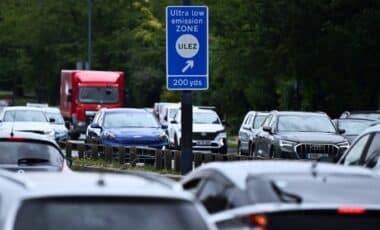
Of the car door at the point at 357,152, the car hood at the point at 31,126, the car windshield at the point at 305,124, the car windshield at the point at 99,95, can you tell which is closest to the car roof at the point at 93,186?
the car door at the point at 357,152

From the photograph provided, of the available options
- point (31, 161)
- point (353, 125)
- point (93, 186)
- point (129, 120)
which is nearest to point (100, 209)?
point (93, 186)

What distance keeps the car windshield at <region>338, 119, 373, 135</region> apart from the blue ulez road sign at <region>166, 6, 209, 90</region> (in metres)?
12.9

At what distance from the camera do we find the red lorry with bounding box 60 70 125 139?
49.3 meters

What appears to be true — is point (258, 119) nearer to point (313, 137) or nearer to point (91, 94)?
point (313, 137)

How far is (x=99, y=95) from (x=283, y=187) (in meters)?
41.8

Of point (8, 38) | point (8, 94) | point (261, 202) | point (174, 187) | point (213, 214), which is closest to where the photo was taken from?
point (174, 187)

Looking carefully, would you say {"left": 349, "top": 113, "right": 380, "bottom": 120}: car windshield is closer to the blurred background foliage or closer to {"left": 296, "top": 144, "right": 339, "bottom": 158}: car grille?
{"left": 296, "top": 144, "right": 339, "bottom": 158}: car grille

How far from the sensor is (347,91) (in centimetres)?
4491

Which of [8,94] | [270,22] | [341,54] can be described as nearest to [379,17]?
[341,54]

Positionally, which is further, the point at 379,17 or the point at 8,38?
the point at 8,38

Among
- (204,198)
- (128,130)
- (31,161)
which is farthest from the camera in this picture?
(128,130)

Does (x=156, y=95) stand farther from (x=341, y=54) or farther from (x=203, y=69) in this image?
(x=203, y=69)

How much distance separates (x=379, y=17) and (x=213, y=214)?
29.4m

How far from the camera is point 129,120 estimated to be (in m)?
33.1
